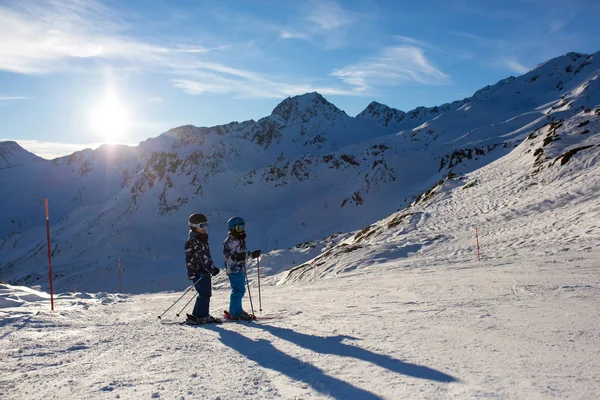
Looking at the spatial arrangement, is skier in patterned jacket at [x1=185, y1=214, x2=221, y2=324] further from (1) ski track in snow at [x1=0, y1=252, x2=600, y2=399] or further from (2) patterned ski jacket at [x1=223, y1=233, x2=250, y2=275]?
(1) ski track in snow at [x1=0, y1=252, x2=600, y2=399]

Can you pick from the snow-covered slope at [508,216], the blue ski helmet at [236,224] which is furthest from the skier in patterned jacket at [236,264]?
the snow-covered slope at [508,216]

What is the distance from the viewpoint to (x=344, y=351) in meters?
4.64

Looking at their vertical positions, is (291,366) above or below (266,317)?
above

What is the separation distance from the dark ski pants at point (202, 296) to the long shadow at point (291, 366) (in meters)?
1.47

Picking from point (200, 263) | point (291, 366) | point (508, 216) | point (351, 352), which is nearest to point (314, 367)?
point (291, 366)

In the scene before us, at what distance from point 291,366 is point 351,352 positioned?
738 mm

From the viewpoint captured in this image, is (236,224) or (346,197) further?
(346,197)

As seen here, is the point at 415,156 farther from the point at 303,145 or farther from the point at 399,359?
the point at 303,145

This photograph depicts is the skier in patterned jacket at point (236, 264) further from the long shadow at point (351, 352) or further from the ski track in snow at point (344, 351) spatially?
the long shadow at point (351, 352)

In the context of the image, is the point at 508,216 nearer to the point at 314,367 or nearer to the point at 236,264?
the point at 236,264

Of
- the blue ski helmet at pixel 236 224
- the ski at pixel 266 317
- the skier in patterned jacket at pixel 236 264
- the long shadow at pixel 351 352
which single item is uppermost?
the blue ski helmet at pixel 236 224

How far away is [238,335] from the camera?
595cm

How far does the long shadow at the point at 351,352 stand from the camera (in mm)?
3713

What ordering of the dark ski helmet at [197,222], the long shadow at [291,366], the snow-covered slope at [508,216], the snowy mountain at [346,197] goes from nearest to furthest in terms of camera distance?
1. the long shadow at [291,366]
2. the dark ski helmet at [197,222]
3. the snow-covered slope at [508,216]
4. the snowy mountain at [346,197]
